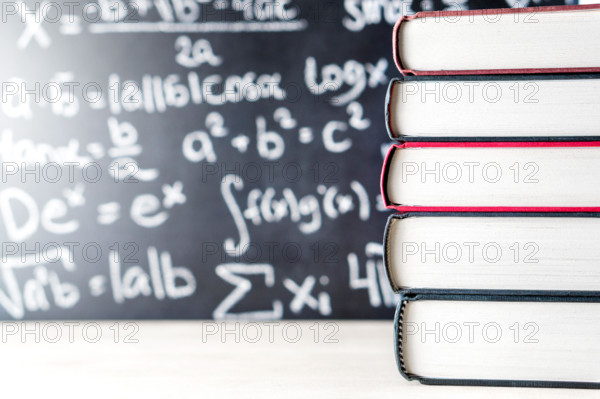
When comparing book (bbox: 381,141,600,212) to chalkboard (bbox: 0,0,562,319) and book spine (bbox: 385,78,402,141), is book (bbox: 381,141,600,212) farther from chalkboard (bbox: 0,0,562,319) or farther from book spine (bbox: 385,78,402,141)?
chalkboard (bbox: 0,0,562,319)

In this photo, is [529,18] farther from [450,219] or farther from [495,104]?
[450,219]

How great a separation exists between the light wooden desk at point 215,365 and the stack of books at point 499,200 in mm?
56

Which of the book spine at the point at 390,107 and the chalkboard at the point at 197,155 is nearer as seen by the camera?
the book spine at the point at 390,107

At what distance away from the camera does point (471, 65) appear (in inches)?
27.7

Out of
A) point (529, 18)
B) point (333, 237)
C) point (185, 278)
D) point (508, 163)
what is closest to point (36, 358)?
point (185, 278)

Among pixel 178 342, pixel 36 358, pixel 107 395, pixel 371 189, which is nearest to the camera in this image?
pixel 107 395

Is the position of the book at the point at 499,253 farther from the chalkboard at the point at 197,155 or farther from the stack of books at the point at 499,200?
the chalkboard at the point at 197,155

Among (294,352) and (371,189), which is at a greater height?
(371,189)

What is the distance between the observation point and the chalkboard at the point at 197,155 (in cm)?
114

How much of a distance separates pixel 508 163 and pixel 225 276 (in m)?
0.64

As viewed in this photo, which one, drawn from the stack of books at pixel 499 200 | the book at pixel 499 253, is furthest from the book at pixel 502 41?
the book at pixel 499 253

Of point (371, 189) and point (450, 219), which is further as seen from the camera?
point (371, 189)

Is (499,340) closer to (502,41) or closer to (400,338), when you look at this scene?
(400,338)

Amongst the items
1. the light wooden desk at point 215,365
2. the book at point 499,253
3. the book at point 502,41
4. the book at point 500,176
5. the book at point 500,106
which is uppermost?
the book at point 502,41
